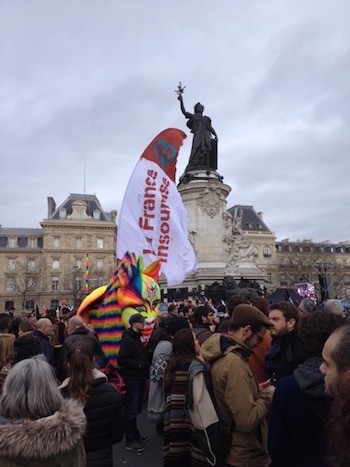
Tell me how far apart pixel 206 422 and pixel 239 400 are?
0.34 m

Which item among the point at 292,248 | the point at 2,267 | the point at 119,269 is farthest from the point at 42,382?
the point at 292,248

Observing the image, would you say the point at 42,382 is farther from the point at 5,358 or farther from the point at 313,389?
the point at 5,358

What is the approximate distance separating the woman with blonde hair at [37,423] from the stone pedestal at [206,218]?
18623 mm

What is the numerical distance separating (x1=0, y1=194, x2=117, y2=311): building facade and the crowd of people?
56357 millimetres

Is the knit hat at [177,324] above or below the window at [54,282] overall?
below

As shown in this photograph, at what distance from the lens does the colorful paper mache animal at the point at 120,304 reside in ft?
21.8

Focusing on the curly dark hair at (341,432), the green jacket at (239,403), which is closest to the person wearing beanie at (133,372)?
the green jacket at (239,403)

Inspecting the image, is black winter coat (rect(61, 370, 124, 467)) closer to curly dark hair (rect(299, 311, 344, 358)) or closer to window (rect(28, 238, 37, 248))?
curly dark hair (rect(299, 311, 344, 358))

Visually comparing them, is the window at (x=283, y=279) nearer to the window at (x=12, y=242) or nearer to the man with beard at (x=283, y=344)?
the window at (x=12, y=242)

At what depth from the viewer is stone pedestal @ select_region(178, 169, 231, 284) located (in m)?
21.1

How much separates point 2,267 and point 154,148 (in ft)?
192

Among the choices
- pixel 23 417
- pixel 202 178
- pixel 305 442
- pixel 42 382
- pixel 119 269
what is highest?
pixel 202 178

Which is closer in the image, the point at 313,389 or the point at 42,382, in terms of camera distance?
the point at 42,382

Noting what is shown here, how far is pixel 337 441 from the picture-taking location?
135 cm
